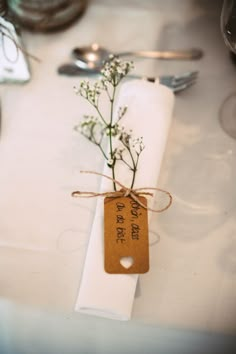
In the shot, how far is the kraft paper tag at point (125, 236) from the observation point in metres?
0.49

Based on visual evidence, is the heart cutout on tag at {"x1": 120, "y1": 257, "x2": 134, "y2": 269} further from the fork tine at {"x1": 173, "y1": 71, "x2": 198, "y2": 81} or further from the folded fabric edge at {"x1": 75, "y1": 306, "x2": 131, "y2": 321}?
the fork tine at {"x1": 173, "y1": 71, "x2": 198, "y2": 81}

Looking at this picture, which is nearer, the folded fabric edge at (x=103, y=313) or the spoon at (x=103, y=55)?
the folded fabric edge at (x=103, y=313)

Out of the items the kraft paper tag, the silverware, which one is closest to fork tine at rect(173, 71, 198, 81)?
the silverware

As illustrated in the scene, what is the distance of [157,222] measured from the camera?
57 cm

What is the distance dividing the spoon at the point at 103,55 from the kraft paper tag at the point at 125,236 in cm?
28

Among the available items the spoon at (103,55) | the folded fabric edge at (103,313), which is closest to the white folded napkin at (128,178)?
the folded fabric edge at (103,313)

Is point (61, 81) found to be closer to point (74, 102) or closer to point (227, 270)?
point (74, 102)

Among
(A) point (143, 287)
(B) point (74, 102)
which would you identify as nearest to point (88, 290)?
(A) point (143, 287)

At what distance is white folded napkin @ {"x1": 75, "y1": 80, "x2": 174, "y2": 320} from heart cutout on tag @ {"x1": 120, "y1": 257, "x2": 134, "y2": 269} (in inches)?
0.4

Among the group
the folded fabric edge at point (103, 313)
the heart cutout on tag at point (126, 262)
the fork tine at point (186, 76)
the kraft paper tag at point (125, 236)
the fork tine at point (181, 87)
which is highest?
the fork tine at point (186, 76)

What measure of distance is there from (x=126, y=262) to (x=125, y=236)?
28mm

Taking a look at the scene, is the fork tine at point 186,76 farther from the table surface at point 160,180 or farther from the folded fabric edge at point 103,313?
the folded fabric edge at point 103,313

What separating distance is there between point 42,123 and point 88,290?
275 millimetres

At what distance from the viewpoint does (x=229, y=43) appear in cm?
59
